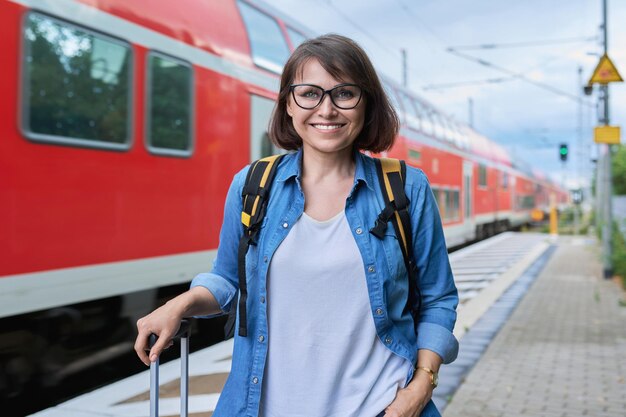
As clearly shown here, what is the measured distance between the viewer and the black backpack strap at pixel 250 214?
5.80ft

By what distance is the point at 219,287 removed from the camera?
1819mm

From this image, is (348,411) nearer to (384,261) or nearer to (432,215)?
(384,261)

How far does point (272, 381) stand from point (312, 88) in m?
0.72

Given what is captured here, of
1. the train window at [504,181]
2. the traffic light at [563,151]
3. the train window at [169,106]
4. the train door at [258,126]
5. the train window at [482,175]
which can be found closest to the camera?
the train window at [169,106]

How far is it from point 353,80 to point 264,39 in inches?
228

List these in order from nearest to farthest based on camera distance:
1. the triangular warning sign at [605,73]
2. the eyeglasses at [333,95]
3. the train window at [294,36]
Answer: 1. the eyeglasses at [333,95]
2. the train window at [294,36]
3. the triangular warning sign at [605,73]

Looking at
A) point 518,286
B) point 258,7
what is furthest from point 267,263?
point 518,286

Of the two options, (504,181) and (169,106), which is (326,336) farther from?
(504,181)

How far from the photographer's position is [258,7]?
7.51m

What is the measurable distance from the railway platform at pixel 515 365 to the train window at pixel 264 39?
2918mm

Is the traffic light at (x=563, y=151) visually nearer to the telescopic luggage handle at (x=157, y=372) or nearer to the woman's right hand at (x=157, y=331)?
the telescopic luggage handle at (x=157, y=372)

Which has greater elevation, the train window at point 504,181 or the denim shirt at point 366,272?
the train window at point 504,181

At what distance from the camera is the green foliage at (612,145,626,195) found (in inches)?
744

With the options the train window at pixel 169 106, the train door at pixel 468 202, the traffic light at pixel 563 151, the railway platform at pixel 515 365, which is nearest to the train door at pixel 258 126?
the train window at pixel 169 106
